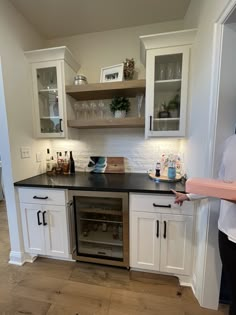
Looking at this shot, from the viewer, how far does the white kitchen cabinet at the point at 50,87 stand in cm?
178

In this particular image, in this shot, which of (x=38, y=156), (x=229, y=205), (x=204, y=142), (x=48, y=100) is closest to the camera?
(x=229, y=205)

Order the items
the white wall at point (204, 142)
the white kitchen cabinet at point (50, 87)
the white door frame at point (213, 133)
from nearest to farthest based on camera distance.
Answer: the white door frame at point (213, 133) < the white wall at point (204, 142) < the white kitchen cabinet at point (50, 87)

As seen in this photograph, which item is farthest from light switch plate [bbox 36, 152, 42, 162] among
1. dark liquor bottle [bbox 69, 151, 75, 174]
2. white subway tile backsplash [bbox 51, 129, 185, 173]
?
dark liquor bottle [bbox 69, 151, 75, 174]

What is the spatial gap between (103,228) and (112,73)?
5.89 feet

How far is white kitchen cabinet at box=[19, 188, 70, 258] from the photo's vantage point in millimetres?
1659

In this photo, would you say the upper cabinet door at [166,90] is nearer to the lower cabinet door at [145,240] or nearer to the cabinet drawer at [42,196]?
the lower cabinet door at [145,240]

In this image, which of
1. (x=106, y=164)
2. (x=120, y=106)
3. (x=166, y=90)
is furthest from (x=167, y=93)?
(x=106, y=164)

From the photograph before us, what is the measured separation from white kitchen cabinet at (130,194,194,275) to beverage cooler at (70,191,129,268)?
107mm

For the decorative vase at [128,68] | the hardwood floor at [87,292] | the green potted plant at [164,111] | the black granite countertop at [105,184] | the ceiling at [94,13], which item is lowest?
the hardwood floor at [87,292]

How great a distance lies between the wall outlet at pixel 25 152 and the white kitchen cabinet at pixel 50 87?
0.20 m

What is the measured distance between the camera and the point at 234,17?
97cm

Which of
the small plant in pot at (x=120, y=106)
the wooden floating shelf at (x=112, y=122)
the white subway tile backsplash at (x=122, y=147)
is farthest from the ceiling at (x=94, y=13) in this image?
the white subway tile backsplash at (x=122, y=147)

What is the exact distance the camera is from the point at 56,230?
1701 mm

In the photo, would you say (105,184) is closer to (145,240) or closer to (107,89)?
(145,240)
